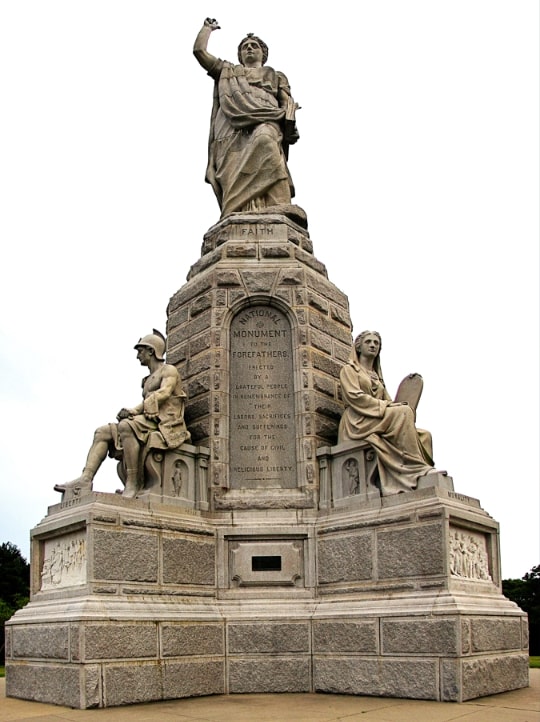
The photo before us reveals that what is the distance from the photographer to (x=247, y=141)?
15.4 meters

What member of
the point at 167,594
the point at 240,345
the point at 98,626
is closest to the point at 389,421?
the point at 240,345

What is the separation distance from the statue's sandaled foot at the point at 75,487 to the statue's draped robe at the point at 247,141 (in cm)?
586

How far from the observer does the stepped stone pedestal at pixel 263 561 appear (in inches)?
401

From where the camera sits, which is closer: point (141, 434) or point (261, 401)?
point (141, 434)

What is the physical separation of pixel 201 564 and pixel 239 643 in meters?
1.22

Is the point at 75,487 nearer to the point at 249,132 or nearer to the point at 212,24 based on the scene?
the point at 249,132

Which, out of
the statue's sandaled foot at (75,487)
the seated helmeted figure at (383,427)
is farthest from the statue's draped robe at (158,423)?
the seated helmeted figure at (383,427)

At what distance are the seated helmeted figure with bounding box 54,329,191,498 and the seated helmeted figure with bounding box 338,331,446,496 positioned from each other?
8.34ft

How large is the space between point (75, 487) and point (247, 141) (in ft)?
24.2

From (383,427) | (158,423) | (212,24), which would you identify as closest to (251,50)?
(212,24)

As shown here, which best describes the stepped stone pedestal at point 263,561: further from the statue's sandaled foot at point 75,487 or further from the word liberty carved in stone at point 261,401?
the statue's sandaled foot at point 75,487

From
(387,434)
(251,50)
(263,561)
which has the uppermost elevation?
(251,50)

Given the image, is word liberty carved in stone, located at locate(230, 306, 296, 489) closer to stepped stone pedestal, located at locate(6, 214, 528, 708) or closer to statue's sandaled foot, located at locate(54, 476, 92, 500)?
stepped stone pedestal, located at locate(6, 214, 528, 708)

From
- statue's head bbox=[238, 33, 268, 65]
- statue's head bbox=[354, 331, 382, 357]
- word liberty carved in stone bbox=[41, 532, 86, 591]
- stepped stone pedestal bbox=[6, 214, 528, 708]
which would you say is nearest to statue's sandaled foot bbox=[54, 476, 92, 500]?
stepped stone pedestal bbox=[6, 214, 528, 708]
